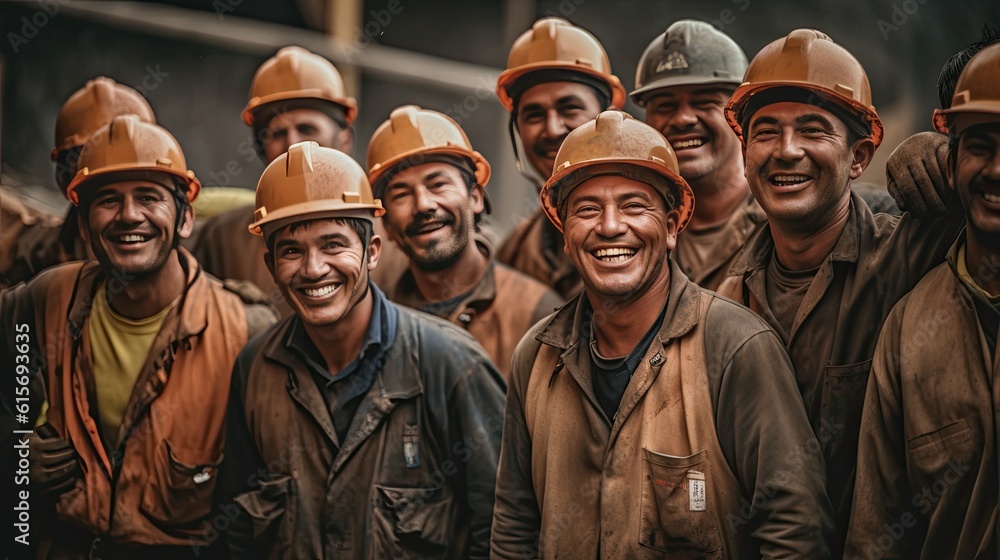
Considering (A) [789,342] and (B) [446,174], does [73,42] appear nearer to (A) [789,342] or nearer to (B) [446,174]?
(B) [446,174]

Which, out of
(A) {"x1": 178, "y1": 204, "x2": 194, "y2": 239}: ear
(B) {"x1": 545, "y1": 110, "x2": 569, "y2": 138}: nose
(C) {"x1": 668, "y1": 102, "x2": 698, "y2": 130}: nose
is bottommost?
(A) {"x1": 178, "y1": 204, "x2": 194, "y2": 239}: ear

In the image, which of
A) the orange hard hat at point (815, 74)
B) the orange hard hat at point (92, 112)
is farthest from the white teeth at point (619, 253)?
the orange hard hat at point (92, 112)

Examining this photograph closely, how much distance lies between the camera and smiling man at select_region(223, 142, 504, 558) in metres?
5.28

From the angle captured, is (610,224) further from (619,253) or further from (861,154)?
(861,154)

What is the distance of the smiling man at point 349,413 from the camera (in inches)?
208

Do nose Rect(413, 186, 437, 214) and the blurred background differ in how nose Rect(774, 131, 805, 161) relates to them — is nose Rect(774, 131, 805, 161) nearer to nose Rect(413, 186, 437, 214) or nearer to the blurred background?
nose Rect(413, 186, 437, 214)

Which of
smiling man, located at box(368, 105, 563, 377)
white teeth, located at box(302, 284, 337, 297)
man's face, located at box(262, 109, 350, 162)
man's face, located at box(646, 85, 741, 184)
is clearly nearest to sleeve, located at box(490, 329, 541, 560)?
white teeth, located at box(302, 284, 337, 297)

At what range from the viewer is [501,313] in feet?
20.6

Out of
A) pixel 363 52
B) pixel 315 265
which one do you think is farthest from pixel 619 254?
pixel 363 52

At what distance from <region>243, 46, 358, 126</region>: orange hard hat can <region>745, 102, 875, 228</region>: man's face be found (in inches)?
116

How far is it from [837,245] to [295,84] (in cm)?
341

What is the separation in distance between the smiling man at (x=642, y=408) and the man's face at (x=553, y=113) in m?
1.56

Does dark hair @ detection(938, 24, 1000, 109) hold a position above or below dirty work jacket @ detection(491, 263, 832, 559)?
above

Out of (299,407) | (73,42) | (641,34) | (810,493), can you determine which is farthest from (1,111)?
(810,493)
